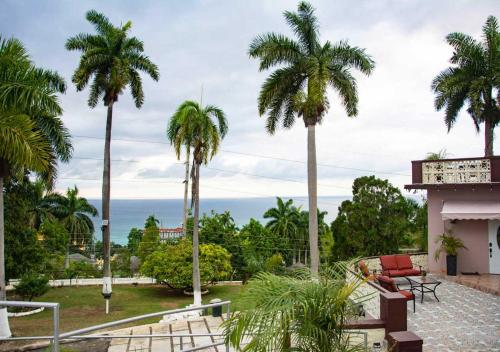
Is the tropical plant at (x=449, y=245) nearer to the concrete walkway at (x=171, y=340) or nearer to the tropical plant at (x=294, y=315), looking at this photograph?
the concrete walkway at (x=171, y=340)

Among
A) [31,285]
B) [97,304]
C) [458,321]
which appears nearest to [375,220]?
[458,321]

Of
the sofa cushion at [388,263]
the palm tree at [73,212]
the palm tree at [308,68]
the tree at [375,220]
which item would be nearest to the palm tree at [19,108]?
the palm tree at [308,68]

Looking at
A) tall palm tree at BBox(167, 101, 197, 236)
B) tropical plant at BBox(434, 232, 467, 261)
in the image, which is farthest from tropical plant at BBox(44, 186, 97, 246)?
tropical plant at BBox(434, 232, 467, 261)

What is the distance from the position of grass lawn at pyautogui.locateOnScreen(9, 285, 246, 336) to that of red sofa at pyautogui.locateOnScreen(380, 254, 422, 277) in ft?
16.6

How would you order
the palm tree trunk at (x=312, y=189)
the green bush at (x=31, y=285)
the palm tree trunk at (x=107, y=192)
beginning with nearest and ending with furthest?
the palm tree trunk at (x=312, y=189)
the green bush at (x=31, y=285)
the palm tree trunk at (x=107, y=192)

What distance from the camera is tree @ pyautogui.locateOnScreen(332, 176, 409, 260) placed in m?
23.4

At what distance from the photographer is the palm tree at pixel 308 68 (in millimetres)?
17953

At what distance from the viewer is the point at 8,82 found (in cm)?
1372

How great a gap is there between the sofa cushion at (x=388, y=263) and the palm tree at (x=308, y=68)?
132 inches

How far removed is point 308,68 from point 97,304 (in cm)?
1520

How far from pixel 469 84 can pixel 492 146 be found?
10.8 ft

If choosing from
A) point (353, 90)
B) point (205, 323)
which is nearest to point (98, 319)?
point (205, 323)

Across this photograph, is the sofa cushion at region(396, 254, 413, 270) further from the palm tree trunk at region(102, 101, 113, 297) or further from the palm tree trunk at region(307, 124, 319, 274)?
the palm tree trunk at region(102, 101, 113, 297)

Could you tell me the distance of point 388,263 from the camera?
1480 centimetres
